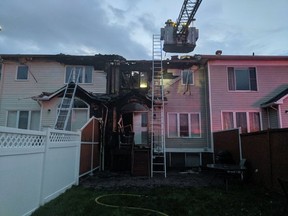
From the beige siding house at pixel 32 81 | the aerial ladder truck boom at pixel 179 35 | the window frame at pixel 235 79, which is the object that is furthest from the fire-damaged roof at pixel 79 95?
the window frame at pixel 235 79

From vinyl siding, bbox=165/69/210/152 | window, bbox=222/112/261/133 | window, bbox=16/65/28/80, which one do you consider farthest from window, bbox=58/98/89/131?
window, bbox=222/112/261/133

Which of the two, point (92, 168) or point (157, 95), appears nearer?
point (92, 168)

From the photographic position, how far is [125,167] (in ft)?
39.9

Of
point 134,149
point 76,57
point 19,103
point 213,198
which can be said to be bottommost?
point 213,198

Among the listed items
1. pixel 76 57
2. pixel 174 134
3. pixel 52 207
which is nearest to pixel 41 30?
pixel 76 57

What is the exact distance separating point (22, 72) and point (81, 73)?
139 inches

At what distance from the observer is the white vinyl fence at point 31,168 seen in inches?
149

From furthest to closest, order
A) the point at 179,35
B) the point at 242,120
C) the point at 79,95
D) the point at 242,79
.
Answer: the point at 179,35
the point at 242,79
the point at 242,120
the point at 79,95

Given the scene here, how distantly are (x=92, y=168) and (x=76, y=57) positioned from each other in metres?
6.84

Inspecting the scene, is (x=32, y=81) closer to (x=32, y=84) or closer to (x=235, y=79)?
(x=32, y=84)

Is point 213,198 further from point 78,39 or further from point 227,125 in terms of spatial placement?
point 78,39

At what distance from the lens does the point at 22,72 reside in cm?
1422


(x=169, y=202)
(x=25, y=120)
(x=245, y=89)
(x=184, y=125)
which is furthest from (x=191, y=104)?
(x=25, y=120)

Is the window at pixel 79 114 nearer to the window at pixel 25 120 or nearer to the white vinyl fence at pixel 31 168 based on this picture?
the window at pixel 25 120
